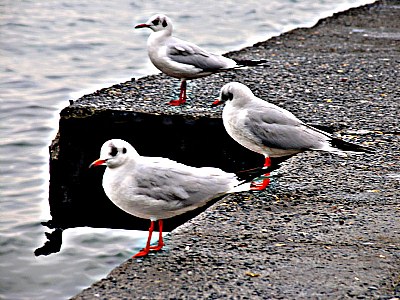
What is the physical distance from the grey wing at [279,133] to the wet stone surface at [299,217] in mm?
191

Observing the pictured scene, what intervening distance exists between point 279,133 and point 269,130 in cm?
7

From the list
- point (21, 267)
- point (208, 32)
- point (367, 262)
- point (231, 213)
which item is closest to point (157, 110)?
point (21, 267)

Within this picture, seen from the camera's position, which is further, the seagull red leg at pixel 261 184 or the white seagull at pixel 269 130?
the white seagull at pixel 269 130

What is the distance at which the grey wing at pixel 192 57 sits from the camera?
645cm

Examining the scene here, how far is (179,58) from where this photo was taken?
6449mm

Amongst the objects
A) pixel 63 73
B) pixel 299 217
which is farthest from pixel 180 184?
pixel 63 73

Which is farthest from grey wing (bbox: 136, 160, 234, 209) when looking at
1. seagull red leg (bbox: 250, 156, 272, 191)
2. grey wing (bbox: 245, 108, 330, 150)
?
grey wing (bbox: 245, 108, 330, 150)

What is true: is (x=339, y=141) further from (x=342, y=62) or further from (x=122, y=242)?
(x=342, y=62)

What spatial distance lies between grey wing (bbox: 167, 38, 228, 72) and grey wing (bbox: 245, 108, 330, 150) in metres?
1.46

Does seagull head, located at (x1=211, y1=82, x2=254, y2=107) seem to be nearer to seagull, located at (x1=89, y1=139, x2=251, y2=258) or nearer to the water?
seagull, located at (x1=89, y1=139, x2=251, y2=258)

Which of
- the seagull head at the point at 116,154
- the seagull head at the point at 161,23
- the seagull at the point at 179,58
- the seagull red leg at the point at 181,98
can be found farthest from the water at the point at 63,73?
the seagull head at the point at 161,23

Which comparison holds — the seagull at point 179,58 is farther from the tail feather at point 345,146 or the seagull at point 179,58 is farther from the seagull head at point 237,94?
the tail feather at point 345,146

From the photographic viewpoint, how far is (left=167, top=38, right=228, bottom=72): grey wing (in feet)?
21.2

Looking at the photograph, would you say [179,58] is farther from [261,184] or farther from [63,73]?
[63,73]
